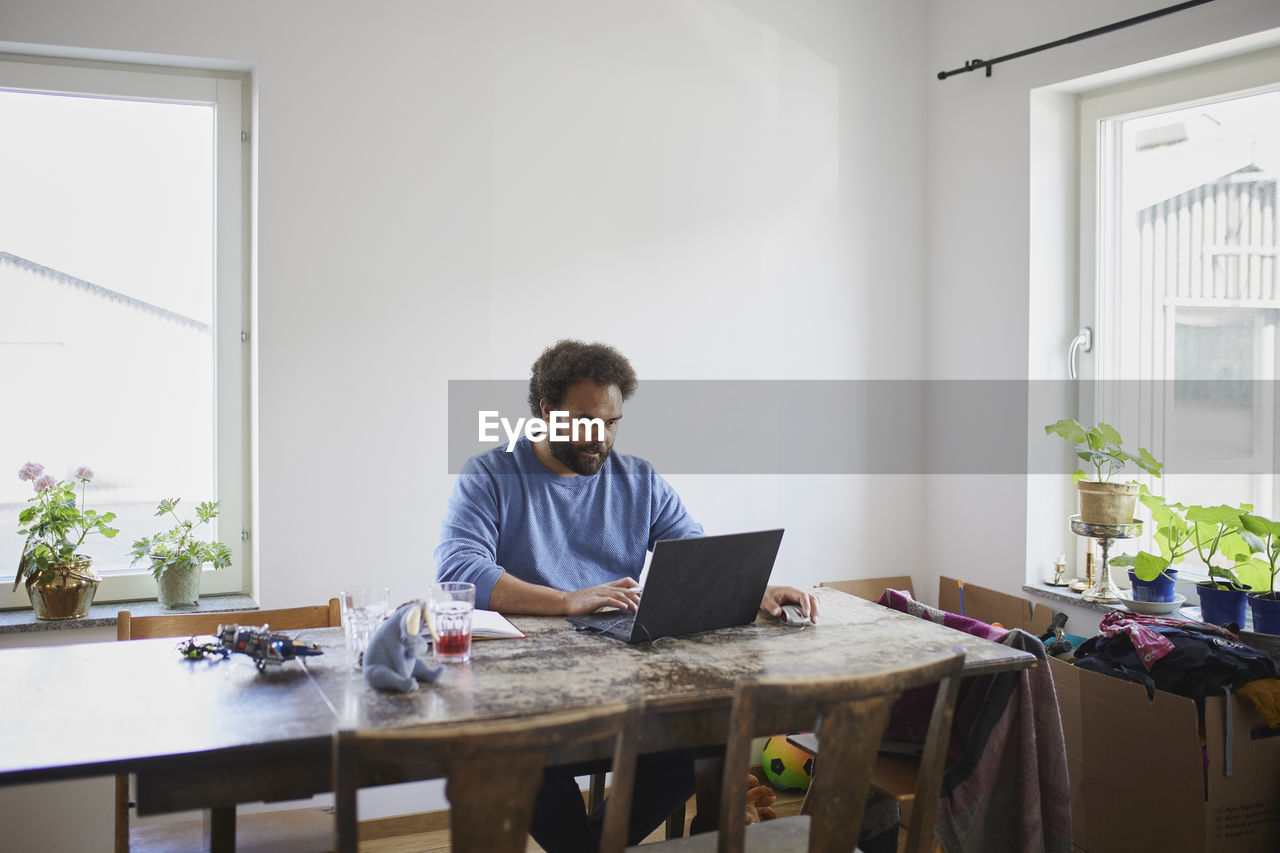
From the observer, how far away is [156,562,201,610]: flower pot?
2.63m

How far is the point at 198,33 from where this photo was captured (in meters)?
2.65

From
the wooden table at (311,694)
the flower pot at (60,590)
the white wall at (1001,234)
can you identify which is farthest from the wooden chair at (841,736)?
the flower pot at (60,590)

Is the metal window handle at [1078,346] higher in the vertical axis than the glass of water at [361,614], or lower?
higher

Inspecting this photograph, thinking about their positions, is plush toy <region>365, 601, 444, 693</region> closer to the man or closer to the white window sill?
the man

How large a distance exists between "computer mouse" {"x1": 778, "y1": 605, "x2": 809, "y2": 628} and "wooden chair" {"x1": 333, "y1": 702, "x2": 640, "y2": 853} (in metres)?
0.83

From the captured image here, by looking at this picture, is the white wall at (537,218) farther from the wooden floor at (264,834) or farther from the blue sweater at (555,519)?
the wooden floor at (264,834)

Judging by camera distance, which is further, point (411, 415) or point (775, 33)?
point (775, 33)

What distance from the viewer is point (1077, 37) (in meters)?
2.96

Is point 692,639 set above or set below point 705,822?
above

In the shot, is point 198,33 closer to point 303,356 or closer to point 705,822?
point 303,356

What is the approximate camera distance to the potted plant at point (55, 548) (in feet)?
8.20

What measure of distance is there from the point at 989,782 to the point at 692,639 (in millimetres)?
653

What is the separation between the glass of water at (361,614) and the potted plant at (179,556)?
1184 mm

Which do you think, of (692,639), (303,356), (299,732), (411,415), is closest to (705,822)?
(692,639)
